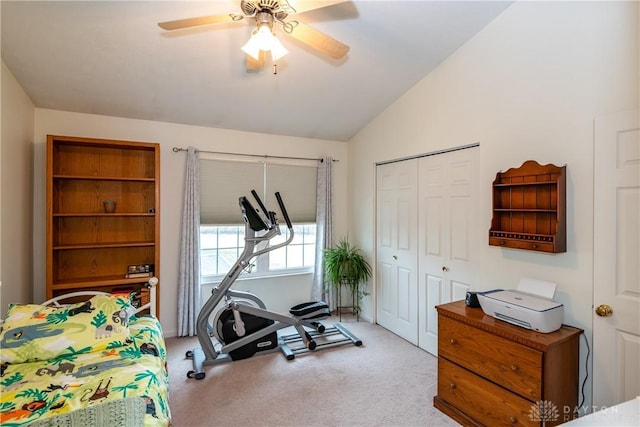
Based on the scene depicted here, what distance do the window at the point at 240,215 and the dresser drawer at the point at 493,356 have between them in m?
2.31

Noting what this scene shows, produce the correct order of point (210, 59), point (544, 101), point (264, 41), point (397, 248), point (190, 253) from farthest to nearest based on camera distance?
point (397, 248) < point (190, 253) < point (210, 59) < point (544, 101) < point (264, 41)

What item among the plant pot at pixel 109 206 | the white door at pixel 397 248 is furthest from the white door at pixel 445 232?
the plant pot at pixel 109 206

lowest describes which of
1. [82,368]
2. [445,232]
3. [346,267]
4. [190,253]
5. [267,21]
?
[82,368]

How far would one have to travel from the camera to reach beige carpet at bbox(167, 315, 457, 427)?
7.32ft

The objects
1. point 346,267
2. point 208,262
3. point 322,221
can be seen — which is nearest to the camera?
point 208,262

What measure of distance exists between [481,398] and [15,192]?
3.84 meters

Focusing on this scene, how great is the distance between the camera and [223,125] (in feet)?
12.3

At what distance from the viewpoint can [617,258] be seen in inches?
74.4

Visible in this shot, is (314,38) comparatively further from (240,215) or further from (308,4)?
(240,215)

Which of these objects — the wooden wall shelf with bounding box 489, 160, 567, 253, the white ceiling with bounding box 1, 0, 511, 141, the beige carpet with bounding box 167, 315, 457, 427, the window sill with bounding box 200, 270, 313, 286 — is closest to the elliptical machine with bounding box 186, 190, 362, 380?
the beige carpet with bounding box 167, 315, 457, 427

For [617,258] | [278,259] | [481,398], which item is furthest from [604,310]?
[278,259]

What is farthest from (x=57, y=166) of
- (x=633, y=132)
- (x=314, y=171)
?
(x=633, y=132)

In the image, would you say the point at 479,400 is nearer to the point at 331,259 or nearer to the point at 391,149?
the point at 331,259

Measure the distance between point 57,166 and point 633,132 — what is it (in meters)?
4.47
